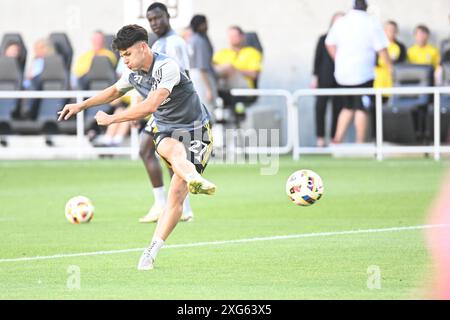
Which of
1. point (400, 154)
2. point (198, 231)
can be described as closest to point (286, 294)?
point (198, 231)

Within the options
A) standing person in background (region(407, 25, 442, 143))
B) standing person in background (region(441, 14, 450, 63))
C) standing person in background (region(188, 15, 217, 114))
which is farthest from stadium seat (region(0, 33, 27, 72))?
standing person in background (region(441, 14, 450, 63))

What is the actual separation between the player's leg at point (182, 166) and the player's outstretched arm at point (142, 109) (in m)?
0.51

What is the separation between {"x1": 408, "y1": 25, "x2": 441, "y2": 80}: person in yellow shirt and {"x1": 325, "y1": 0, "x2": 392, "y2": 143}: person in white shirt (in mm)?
2543

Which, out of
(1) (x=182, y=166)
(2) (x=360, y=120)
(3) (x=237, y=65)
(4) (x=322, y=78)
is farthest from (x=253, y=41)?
(1) (x=182, y=166)

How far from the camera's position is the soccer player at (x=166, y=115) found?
1092 centimetres

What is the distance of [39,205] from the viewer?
17250 millimetres

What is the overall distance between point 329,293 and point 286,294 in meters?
0.31

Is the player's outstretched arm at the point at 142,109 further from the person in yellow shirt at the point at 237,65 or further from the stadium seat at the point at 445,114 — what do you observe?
the stadium seat at the point at 445,114

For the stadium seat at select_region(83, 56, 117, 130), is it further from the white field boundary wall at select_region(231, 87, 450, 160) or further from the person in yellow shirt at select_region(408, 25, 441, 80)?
the person in yellow shirt at select_region(408, 25, 441, 80)

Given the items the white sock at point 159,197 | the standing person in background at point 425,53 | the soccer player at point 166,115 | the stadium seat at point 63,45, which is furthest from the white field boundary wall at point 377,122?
the soccer player at point 166,115

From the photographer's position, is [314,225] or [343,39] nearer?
[314,225]

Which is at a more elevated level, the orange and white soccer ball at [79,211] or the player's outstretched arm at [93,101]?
the player's outstretched arm at [93,101]

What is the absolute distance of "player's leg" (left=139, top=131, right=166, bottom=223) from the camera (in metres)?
15.0

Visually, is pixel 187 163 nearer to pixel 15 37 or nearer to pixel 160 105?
pixel 160 105
